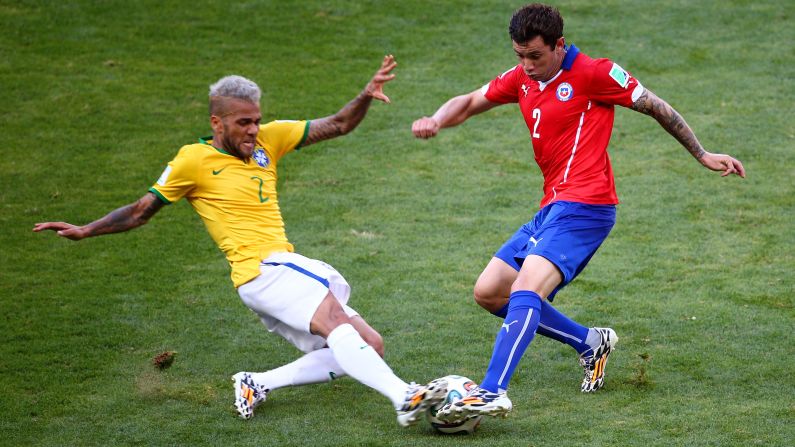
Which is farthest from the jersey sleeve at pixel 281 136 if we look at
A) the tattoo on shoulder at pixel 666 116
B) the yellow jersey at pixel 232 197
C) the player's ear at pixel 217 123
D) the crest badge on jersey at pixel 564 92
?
the tattoo on shoulder at pixel 666 116

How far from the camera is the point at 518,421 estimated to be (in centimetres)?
568

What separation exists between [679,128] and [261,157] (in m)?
2.44

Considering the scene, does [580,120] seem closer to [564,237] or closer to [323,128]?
[564,237]

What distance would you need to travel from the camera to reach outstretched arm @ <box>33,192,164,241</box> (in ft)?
19.2

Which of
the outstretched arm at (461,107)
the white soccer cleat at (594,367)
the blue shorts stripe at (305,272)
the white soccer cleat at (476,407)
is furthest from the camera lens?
the outstretched arm at (461,107)

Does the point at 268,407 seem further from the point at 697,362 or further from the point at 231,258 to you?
the point at 697,362

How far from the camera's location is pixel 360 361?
18.2 ft

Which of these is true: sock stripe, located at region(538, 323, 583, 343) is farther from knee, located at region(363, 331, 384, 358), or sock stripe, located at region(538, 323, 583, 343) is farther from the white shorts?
the white shorts

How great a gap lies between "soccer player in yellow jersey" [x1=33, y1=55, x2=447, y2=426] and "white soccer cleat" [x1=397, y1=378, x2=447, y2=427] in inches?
7.2

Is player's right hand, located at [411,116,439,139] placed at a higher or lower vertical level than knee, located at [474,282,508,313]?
higher

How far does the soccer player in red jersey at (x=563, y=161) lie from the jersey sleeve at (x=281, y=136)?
2.39 feet

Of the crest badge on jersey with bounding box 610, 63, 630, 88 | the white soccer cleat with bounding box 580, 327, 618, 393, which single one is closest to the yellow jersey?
the white soccer cleat with bounding box 580, 327, 618, 393

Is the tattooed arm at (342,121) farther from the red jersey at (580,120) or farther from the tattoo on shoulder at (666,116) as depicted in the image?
the tattoo on shoulder at (666,116)

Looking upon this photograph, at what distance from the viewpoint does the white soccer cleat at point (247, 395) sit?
592 cm
